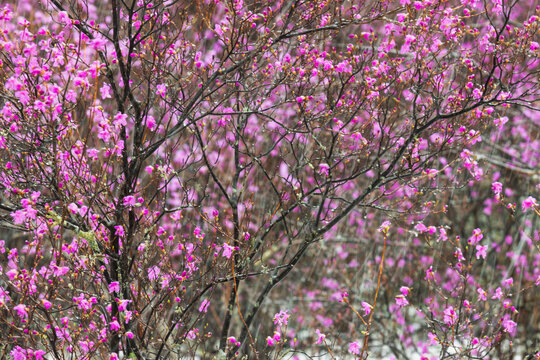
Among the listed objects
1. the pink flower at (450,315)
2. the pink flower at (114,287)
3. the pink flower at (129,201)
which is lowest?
the pink flower at (114,287)

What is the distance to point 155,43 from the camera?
4.39m

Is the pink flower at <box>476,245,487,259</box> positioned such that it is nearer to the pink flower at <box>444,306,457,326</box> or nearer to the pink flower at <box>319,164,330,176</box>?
the pink flower at <box>444,306,457,326</box>

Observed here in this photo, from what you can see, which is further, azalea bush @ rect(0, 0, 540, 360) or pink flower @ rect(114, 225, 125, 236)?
pink flower @ rect(114, 225, 125, 236)

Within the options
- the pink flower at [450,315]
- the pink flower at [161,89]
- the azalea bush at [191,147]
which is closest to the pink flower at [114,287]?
the azalea bush at [191,147]

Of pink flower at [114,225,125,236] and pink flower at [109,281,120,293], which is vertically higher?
pink flower at [114,225,125,236]

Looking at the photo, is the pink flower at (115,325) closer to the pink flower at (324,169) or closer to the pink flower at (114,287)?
the pink flower at (114,287)

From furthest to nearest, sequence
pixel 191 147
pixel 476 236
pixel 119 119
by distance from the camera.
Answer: pixel 476 236 → pixel 191 147 → pixel 119 119

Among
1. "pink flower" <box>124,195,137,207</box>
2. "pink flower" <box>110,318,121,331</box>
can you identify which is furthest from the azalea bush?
"pink flower" <box>110,318,121,331</box>

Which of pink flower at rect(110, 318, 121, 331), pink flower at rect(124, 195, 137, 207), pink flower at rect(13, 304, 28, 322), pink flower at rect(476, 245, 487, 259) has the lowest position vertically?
pink flower at rect(13, 304, 28, 322)

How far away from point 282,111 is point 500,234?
4782mm

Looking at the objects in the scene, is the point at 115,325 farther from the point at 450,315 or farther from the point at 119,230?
the point at 450,315

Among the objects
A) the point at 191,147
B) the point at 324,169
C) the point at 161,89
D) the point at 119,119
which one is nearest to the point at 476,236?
the point at 324,169

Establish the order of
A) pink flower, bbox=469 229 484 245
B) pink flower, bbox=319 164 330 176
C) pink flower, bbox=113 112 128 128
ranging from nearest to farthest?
pink flower, bbox=113 112 128 128
pink flower, bbox=469 229 484 245
pink flower, bbox=319 164 330 176

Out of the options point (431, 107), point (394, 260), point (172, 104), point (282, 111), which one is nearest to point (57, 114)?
point (172, 104)
